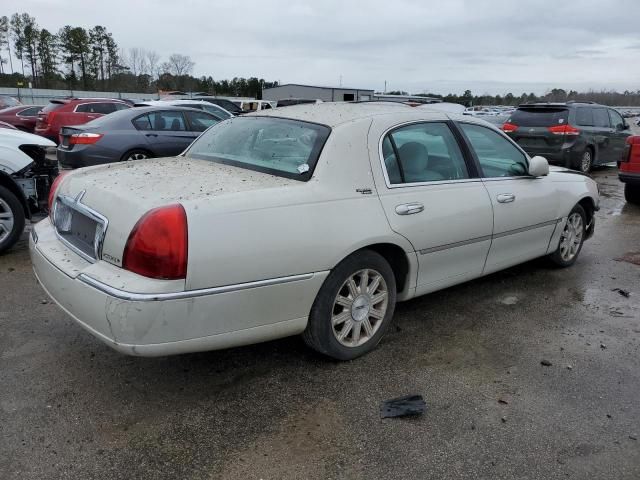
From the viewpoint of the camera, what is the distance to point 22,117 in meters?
18.6

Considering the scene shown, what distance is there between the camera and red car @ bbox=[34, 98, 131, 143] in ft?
48.2

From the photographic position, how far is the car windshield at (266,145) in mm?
3373


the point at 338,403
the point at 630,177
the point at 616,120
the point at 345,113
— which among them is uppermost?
the point at 345,113

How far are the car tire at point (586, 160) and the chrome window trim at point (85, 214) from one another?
11656 mm

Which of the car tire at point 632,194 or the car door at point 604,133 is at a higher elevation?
the car door at point 604,133

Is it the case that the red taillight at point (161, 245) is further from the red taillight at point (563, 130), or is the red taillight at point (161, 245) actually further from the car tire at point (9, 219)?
the red taillight at point (563, 130)

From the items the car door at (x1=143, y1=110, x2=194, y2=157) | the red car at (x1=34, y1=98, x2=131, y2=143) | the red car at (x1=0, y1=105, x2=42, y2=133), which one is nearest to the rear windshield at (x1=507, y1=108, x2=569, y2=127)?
the car door at (x1=143, y1=110, x2=194, y2=157)

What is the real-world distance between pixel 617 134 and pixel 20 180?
13.3 m

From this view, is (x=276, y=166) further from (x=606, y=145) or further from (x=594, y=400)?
(x=606, y=145)

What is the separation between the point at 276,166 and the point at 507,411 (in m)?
1.96

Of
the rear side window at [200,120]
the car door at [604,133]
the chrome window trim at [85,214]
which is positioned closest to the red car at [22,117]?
the rear side window at [200,120]

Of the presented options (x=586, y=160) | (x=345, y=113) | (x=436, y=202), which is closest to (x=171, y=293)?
(x=345, y=113)

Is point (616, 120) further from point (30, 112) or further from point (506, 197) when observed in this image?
point (30, 112)

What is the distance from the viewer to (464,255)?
405 centimetres
